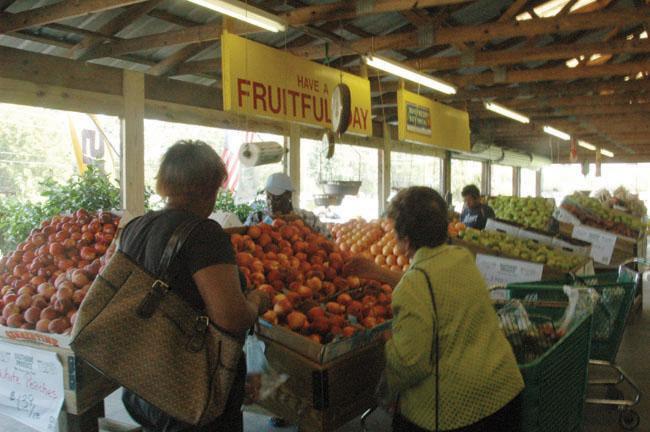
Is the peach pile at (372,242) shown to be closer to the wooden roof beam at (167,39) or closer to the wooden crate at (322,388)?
the wooden crate at (322,388)

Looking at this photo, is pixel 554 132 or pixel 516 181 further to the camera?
pixel 516 181

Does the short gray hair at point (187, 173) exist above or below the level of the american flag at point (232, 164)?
below

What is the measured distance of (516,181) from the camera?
61.0 ft

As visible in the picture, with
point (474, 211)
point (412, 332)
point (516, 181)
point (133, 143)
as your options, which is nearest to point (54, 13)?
point (133, 143)

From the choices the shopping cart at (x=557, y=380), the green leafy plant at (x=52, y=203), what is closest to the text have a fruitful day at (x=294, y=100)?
the green leafy plant at (x=52, y=203)

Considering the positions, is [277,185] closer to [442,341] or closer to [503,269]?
[503,269]

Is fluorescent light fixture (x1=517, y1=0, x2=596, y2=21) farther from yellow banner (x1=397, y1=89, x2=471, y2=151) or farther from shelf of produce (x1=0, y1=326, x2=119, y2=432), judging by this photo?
shelf of produce (x1=0, y1=326, x2=119, y2=432)

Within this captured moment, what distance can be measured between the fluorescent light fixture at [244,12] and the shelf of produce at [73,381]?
2.34 meters

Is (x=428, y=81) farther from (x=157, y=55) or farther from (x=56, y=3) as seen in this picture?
(x=56, y=3)

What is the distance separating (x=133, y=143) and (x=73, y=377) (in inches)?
162

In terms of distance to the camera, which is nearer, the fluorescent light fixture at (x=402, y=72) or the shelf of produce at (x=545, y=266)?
the shelf of produce at (x=545, y=266)

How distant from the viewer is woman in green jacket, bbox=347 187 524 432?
188 centimetres

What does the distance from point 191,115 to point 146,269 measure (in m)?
5.50

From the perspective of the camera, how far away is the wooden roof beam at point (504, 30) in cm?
530
